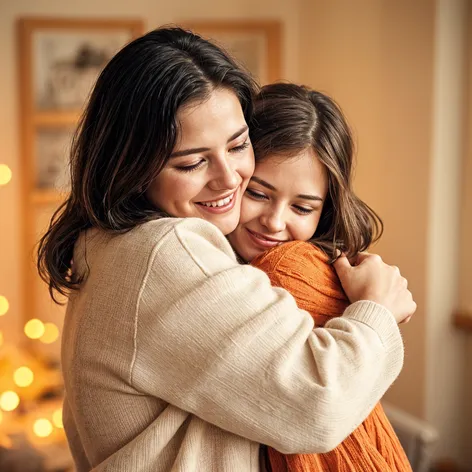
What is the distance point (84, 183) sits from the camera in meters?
1.27

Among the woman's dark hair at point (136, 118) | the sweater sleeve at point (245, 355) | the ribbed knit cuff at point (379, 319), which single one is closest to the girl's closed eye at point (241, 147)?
the woman's dark hair at point (136, 118)

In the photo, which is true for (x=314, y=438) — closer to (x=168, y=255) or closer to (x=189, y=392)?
(x=189, y=392)

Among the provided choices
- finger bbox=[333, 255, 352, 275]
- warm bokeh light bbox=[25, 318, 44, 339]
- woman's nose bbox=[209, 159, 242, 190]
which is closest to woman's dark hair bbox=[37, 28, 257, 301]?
woman's nose bbox=[209, 159, 242, 190]

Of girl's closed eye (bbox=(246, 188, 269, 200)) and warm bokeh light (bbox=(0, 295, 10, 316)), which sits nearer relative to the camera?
girl's closed eye (bbox=(246, 188, 269, 200))

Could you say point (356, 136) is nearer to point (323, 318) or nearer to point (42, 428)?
point (42, 428)

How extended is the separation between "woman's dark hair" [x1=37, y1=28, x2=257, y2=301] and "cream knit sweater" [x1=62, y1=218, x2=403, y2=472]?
0.24ft

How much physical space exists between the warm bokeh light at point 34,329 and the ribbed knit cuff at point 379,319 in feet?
9.46

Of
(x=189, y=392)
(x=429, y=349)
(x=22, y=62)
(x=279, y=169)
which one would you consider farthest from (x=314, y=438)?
(x=22, y=62)

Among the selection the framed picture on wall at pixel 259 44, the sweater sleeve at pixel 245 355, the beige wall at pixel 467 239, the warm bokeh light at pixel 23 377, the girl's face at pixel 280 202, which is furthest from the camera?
the framed picture on wall at pixel 259 44

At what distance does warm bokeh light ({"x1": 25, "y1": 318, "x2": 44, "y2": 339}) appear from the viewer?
3828 millimetres

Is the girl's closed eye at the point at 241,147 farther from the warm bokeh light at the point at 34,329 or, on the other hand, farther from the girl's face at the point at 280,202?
the warm bokeh light at the point at 34,329

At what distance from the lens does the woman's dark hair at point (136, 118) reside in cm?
120

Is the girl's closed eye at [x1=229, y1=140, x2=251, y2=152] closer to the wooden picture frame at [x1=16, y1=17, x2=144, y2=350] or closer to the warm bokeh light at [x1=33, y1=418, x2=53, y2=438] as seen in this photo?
the warm bokeh light at [x1=33, y1=418, x2=53, y2=438]

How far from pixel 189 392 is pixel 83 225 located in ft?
1.28
